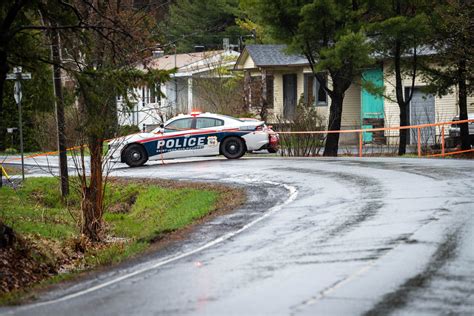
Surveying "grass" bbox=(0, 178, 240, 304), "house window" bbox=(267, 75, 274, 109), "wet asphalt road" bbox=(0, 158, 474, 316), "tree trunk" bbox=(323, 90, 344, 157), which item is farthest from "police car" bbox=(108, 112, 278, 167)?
"house window" bbox=(267, 75, 274, 109)

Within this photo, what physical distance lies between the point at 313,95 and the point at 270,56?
10.8ft

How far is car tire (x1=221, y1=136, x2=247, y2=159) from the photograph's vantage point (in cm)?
2914

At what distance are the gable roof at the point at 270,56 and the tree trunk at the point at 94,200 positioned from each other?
3134 cm

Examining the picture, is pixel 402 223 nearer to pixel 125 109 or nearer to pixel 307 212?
pixel 307 212

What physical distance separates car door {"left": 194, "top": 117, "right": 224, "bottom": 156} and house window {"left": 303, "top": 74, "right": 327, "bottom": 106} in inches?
755

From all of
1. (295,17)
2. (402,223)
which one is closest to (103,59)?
(402,223)

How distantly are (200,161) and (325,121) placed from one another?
1654 cm

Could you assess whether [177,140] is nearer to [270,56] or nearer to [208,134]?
[208,134]

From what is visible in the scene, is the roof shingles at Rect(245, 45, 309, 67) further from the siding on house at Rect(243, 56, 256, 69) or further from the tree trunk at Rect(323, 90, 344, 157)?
the tree trunk at Rect(323, 90, 344, 157)

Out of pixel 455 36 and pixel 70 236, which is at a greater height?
pixel 455 36

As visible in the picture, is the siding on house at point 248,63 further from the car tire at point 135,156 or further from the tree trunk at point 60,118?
the tree trunk at point 60,118

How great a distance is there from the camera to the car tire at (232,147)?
2914 cm

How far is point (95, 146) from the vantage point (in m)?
16.8

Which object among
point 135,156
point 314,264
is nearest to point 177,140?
point 135,156
